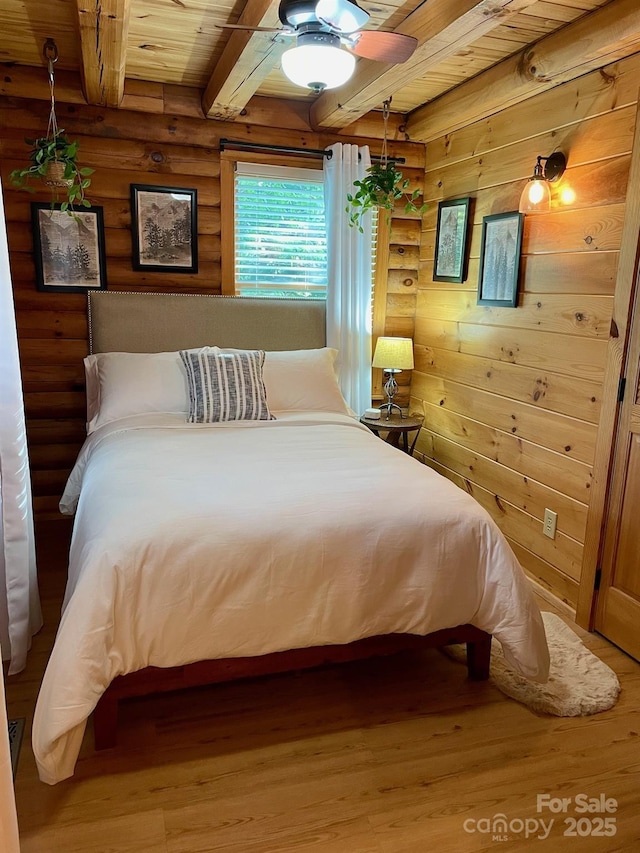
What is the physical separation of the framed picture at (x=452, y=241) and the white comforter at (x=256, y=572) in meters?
1.78

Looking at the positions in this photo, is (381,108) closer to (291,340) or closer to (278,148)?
(278,148)

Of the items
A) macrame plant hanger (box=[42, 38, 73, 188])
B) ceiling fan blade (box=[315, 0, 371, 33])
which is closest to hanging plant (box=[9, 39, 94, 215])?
macrame plant hanger (box=[42, 38, 73, 188])

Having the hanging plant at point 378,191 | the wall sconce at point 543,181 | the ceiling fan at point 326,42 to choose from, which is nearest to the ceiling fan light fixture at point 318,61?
the ceiling fan at point 326,42

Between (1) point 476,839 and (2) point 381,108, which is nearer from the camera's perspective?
(1) point 476,839

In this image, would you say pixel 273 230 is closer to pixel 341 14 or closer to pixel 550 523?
pixel 341 14

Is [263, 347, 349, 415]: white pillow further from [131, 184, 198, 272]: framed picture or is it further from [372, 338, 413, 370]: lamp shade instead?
[131, 184, 198, 272]: framed picture

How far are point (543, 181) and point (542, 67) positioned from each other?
1.57ft

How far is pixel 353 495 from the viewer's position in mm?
2266

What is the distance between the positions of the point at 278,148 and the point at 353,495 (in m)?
2.54

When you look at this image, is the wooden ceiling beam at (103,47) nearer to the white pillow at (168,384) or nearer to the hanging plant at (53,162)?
the hanging plant at (53,162)

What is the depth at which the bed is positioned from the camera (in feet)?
6.14

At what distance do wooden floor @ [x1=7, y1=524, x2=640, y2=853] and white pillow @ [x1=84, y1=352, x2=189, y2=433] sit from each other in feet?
4.13

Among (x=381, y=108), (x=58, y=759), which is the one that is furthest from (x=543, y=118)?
(x=58, y=759)

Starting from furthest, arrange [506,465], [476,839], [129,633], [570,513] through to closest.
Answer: [506,465], [570,513], [129,633], [476,839]
